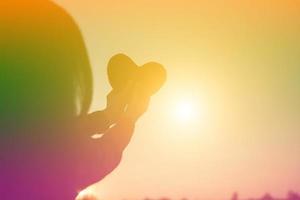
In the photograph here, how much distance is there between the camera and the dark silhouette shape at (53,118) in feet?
2.64

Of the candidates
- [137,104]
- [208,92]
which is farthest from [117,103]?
[208,92]

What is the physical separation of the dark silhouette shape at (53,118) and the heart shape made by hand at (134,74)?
1cm

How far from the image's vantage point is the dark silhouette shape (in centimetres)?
80

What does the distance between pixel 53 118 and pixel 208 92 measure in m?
0.27

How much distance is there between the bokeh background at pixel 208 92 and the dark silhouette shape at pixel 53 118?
0.08 ft

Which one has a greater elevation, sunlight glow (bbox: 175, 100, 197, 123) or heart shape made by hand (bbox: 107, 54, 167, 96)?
heart shape made by hand (bbox: 107, 54, 167, 96)

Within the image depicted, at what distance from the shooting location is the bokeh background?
83 centimetres

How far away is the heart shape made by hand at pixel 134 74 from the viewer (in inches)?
32.8

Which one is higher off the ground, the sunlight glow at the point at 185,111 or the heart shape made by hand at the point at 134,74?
the heart shape made by hand at the point at 134,74

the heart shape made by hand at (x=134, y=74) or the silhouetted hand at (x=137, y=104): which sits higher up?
the heart shape made by hand at (x=134, y=74)

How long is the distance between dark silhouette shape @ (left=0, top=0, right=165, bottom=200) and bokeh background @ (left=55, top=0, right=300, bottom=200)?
0.08 ft

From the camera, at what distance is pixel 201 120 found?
0.84 meters

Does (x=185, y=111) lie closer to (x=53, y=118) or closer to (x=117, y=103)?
(x=117, y=103)

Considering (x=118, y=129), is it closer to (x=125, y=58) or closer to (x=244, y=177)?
(x=125, y=58)
